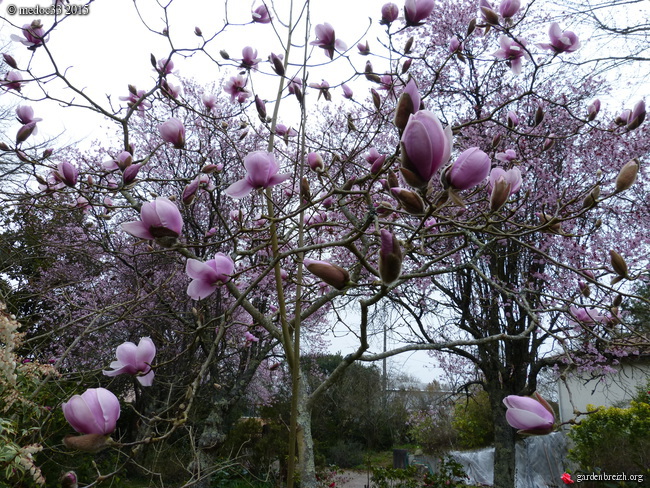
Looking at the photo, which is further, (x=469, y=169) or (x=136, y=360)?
(x=136, y=360)

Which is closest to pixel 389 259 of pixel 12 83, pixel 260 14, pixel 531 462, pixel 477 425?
pixel 260 14

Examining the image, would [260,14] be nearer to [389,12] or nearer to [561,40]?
[389,12]

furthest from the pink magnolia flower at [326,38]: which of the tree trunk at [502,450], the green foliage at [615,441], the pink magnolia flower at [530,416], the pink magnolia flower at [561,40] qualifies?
the tree trunk at [502,450]

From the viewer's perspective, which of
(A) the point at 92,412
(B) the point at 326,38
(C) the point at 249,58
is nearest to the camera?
(A) the point at 92,412

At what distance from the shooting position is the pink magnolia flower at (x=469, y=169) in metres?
0.56

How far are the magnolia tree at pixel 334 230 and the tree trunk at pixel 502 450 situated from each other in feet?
0.08

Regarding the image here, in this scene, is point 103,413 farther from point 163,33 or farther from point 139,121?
point 139,121

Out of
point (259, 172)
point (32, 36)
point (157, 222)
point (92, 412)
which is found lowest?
point (92, 412)

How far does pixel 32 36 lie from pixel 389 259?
1.77 m

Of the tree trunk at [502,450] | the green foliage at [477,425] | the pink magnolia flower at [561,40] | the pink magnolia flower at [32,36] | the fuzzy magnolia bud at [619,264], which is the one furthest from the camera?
the green foliage at [477,425]

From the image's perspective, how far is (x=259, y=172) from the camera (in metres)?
0.78

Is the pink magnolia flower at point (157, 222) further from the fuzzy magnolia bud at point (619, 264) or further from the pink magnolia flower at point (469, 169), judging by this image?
the fuzzy magnolia bud at point (619, 264)

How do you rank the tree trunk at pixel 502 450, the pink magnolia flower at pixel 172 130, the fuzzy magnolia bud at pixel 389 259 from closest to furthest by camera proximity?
the fuzzy magnolia bud at pixel 389 259, the pink magnolia flower at pixel 172 130, the tree trunk at pixel 502 450

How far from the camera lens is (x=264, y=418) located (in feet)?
24.0
